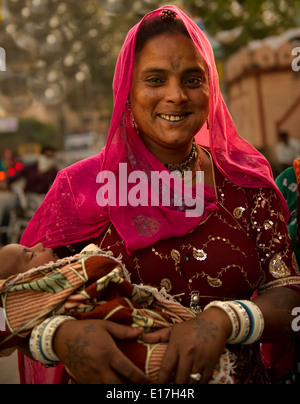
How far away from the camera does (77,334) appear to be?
1.66 metres

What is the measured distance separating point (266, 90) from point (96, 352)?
13264 millimetres

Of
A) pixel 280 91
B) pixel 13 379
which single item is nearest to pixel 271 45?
pixel 280 91

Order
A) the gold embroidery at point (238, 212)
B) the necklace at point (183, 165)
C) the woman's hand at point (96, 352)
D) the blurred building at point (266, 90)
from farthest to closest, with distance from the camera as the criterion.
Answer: the blurred building at point (266, 90) → the necklace at point (183, 165) → the gold embroidery at point (238, 212) → the woman's hand at point (96, 352)

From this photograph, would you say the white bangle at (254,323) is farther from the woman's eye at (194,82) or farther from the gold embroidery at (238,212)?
the woman's eye at (194,82)

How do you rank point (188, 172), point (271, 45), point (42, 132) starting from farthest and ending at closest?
point (42, 132), point (271, 45), point (188, 172)

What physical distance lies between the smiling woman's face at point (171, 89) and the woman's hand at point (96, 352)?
78 cm

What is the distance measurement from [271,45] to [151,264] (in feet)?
41.3

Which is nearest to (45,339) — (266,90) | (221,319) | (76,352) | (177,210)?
(76,352)

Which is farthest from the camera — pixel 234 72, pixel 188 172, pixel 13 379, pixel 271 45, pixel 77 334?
pixel 234 72

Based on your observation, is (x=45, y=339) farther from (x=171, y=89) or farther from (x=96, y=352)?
(x=171, y=89)

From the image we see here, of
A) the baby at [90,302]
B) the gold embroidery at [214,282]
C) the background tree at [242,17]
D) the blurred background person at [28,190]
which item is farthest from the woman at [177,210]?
the background tree at [242,17]

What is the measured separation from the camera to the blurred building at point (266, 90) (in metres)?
13.4

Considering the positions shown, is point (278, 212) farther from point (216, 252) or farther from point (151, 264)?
point (151, 264)

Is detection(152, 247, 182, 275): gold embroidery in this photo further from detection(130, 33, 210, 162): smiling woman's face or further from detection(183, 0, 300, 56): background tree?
detection(183, 0, 300, 56): background tree
